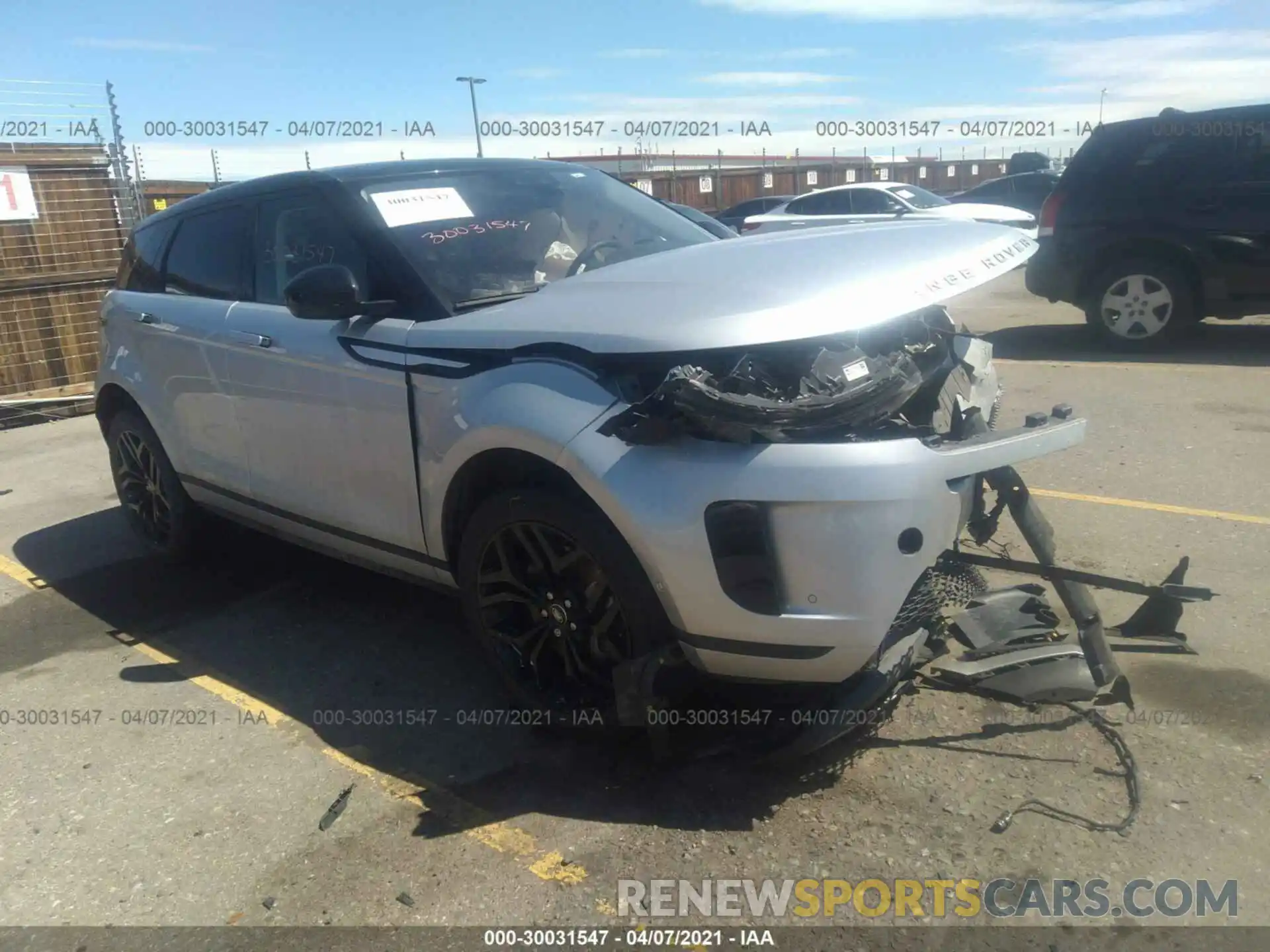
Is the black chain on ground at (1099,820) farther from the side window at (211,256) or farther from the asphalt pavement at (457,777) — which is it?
the side window at (211,256)

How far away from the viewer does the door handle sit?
3996mm

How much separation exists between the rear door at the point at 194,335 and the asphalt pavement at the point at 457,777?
2.39 ft

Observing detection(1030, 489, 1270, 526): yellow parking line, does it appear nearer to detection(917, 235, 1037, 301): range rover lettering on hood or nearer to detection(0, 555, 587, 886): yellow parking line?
detection(917, 235, 1037, 301): range rover lettering on hood

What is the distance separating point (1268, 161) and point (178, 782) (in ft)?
28.6

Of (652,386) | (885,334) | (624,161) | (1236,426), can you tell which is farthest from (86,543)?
(624,161)

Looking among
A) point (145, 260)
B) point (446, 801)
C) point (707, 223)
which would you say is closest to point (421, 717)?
point (446, 801)

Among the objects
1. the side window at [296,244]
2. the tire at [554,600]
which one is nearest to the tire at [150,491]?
the side window at [296,244]

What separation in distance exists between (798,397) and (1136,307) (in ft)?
24.3

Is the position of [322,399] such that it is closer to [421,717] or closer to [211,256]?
[421,717]

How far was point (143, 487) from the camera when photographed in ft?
17.4

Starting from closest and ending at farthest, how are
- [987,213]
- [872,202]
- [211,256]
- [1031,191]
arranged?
1. [211,256]
2. [987,213]
3. [872,202]
4. [1031,191]

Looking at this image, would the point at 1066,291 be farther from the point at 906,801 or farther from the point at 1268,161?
the point at 906,801

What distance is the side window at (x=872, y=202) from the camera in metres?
16.2

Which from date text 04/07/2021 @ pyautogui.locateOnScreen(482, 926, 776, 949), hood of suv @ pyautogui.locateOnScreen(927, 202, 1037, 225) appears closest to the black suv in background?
hood of suv @ pyautogui.locateOnScreen(927, 202, 1037, 225)
